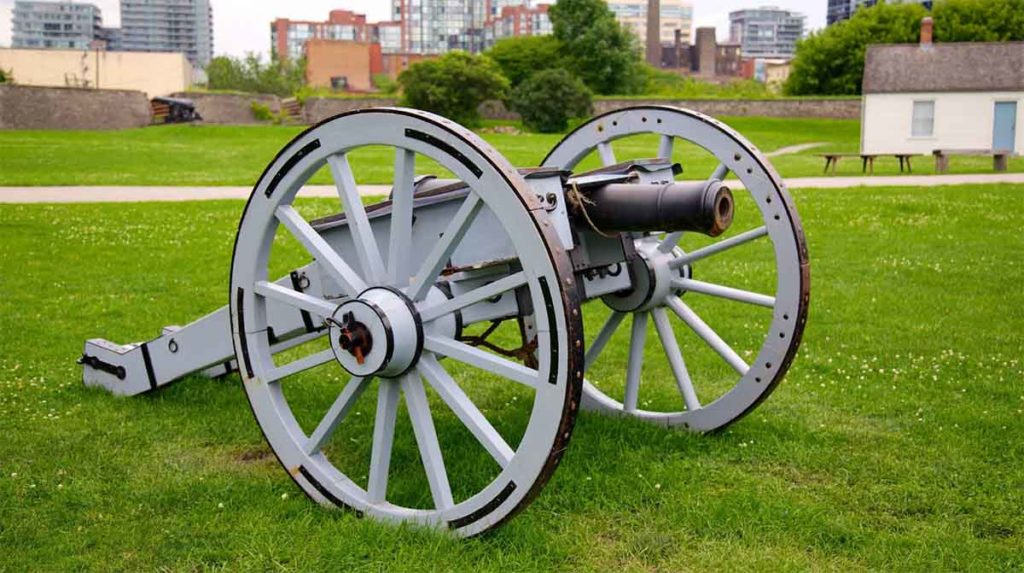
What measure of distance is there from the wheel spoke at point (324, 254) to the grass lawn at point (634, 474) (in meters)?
0.83

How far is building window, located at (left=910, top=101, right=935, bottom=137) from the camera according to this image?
111 feet

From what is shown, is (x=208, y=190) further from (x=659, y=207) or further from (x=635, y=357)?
(x=659, y=207)

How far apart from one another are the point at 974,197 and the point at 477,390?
40.6 ft

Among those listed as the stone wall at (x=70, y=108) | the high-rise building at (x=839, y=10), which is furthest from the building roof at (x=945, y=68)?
the high-rise building at (x=839, y=10)

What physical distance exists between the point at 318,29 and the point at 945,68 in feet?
487

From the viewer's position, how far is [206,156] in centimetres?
2988

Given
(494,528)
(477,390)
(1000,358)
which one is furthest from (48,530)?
(1000,358)

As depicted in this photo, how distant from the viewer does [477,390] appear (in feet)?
19.3

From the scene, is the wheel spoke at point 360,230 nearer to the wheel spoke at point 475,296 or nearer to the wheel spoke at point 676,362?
the wheel spoke at point 475,296

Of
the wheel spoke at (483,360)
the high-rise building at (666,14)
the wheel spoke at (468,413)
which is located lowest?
the wheel spoke at (468,413)

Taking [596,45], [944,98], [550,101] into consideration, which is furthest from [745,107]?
[944,98]

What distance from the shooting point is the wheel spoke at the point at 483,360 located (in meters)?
3.31

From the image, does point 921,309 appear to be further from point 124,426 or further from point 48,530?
point 48,530

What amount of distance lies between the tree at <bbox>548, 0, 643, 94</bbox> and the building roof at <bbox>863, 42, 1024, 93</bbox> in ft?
94.5
